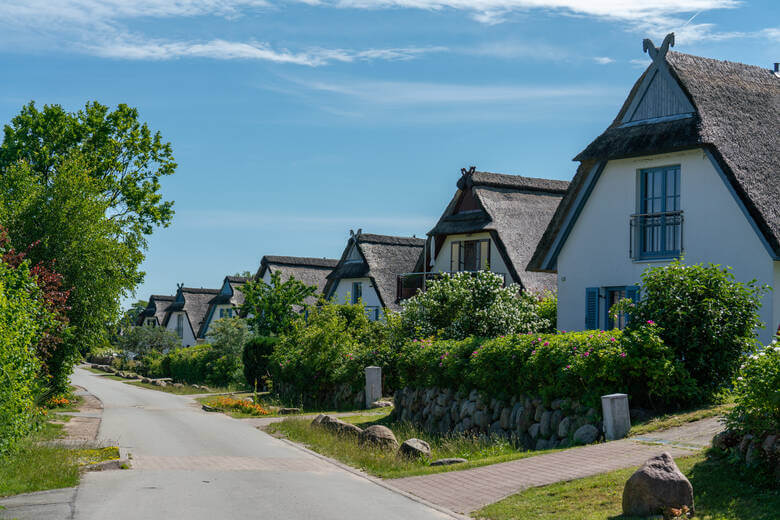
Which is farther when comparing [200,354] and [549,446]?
[200,354]

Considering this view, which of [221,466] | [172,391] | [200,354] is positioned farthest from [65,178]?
[200,354]

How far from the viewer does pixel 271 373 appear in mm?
37938

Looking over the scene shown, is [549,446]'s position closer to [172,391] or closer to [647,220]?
[647,220]

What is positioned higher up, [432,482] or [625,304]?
[625,304]

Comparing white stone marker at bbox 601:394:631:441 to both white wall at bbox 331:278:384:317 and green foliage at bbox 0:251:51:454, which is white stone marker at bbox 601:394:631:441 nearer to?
green foliage at bbox 0:251:51:454

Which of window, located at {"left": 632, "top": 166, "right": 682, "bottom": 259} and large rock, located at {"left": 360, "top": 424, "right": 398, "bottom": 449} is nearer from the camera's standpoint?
large rock, located at {"left": 360, "top": 424, "right": 398, "bottom": 449}

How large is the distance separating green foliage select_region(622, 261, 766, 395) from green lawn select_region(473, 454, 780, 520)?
4.24 metres

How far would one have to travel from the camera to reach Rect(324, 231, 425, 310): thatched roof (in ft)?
169

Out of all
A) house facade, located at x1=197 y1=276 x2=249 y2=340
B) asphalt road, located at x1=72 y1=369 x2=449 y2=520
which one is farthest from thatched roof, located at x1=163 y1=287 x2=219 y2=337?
asphalt road, located at x1=72 y1=369 x2=449 y2=520

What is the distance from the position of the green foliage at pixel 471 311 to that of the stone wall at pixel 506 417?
310cm

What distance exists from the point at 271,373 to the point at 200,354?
17.8 m

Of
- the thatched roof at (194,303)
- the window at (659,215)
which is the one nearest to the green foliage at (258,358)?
the window at (659,215)

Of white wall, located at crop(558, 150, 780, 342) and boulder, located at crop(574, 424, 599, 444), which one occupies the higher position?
white wall, located at crop(558, 150, 780, 342)

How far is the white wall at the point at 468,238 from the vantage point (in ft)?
127
